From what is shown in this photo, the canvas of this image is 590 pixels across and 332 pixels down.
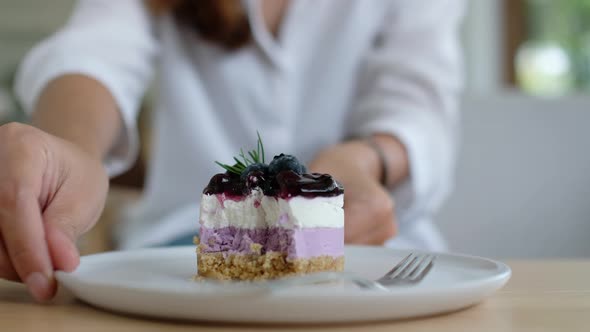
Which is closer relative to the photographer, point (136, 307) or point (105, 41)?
point (136, 307)

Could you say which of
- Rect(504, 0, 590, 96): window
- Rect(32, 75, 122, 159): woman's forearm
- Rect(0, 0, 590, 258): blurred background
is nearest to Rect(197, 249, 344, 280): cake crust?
Rect(32, 75, 122, 159): woman's forearm

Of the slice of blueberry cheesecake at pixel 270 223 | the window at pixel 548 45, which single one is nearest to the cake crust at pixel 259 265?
the slice of blueberry cheesecake at pixel 270 223

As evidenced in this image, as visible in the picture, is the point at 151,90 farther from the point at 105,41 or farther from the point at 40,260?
the point at 40,260

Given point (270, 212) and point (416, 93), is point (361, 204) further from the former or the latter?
point (416, 93)

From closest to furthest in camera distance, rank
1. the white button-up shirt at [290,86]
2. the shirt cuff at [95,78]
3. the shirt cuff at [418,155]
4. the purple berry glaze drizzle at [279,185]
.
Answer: the purple berry glaze drizzle at [279,185], the shirt cuff at [95,78], the shirt cuff at [418,155], the white button-up shirt at [290,86]

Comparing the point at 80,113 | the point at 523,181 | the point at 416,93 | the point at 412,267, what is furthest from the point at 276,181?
the point at 523,181

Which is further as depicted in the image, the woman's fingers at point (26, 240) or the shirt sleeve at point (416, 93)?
the shirt sleeve at point (416, 93)

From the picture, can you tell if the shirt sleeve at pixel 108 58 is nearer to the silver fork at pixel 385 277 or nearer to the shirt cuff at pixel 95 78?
the shirt cuff at pixel 95 78

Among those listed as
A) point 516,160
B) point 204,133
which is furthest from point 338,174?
point 516,160

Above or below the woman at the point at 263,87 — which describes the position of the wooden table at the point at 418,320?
below
